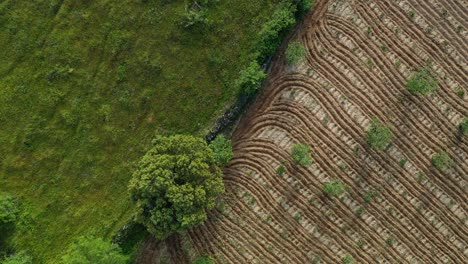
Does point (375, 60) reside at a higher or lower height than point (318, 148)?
higher

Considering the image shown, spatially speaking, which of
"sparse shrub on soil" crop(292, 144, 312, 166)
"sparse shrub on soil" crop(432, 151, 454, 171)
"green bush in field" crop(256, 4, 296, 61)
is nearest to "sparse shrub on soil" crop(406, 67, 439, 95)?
"sparse shrub on soil" crop(432, 151, 454, 171)

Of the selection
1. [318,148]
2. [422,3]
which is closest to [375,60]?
[422,3]

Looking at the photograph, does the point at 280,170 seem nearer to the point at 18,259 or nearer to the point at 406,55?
the point at 406,55

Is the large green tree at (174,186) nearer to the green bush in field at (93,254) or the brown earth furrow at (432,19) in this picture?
the green bush in field at (93,254)

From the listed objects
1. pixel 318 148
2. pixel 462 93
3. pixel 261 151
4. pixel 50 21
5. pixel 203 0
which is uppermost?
pixel 50 21

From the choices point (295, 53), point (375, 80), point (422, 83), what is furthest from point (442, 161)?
point (295, 53)

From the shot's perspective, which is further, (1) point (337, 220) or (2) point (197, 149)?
(1) point (337, 220)

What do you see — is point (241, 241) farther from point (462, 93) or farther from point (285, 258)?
point (462, 93)
